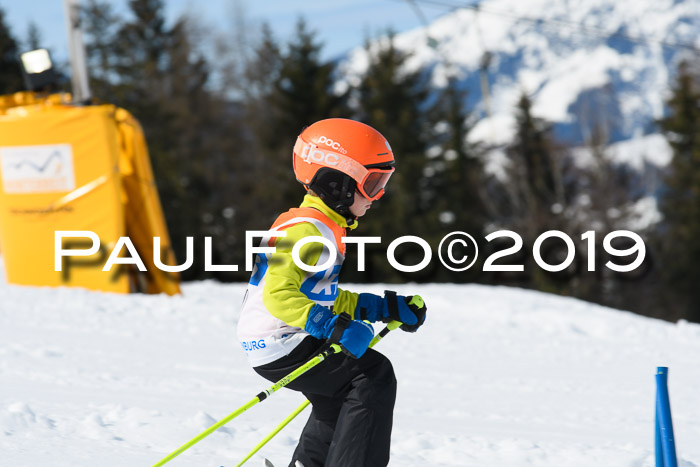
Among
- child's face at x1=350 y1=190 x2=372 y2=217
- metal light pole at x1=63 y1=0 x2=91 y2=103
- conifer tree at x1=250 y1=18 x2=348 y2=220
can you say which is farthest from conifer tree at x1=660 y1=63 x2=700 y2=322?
child's face at x1=350 y1=190 x2=372 y2=217

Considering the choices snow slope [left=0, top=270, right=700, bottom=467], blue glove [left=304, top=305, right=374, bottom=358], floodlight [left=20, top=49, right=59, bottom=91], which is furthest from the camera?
floodlight [left=20, top=49, right=59, bottom=91]

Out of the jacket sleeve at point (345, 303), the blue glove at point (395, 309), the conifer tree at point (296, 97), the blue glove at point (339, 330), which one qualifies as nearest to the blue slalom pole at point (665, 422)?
the blue glove at point (395, 309)

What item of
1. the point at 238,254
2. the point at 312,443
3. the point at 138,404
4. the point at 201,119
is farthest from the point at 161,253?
the point at 201,119

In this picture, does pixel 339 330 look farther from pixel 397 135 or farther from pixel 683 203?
pixel 683 203

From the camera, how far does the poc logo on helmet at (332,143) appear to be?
9.50 feet

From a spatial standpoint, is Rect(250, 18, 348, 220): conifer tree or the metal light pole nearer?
the metal light pole

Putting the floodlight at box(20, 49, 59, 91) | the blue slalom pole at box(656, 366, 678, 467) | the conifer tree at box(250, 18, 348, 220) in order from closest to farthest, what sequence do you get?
the blue slalom pole at box(656, 366, 678, 467)
the floodlight at box(20, 49, 59, 91)
the conifer tree at box(250, 18, 348, 220)

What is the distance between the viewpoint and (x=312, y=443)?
3096 mm

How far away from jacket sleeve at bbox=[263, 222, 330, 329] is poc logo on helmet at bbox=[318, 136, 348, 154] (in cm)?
33

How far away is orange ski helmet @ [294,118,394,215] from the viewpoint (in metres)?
2.87

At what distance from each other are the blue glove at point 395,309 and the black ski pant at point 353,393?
0.47ft

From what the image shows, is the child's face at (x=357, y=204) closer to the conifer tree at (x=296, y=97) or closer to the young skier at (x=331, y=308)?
the young skier at (x=331, y=308)

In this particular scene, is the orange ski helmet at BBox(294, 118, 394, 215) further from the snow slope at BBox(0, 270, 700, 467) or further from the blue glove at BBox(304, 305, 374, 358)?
the snow slope at BBox(0, 270, 700, 467)

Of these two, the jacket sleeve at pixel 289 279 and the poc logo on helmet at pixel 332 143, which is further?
the poc logo on helmet at pixel 332 143
